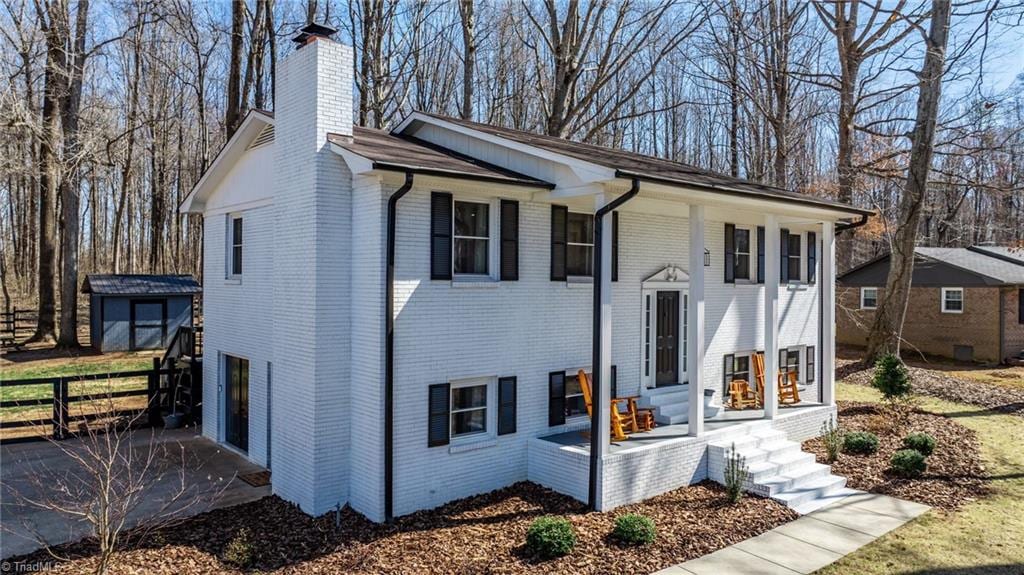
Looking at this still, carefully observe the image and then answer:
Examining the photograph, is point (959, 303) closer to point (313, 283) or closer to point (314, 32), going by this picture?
point (313, 283)

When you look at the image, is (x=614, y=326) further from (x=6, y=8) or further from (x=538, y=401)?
(x=6, y=8)

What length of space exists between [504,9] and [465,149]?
19362mm

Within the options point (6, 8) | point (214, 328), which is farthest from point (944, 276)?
point (6, 8)

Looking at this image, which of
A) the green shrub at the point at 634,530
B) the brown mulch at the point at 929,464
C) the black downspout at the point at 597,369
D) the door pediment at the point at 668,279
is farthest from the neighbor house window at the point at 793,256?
the green shrub at the point at 634,530

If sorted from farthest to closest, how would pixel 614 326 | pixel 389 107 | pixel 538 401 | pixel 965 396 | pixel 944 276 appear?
pixel 389 107, pixel 944 276, pixel 965 396, pixel 614 326, pixel 538 401

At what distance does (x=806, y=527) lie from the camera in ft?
28.2

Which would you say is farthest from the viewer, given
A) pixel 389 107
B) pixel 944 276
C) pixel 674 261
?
pixel 389 107

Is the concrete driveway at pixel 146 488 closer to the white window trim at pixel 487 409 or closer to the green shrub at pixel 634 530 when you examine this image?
the white window trim at pixel 487 409

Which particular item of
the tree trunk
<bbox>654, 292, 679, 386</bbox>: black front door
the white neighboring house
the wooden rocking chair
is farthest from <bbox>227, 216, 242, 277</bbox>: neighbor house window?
the tree trunk

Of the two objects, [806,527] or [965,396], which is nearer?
[806,527]

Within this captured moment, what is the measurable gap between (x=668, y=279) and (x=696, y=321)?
201cm

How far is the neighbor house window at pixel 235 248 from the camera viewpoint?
40.6 ft

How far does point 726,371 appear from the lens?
44.1 feet

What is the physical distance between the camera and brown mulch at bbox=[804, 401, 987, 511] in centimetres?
988
